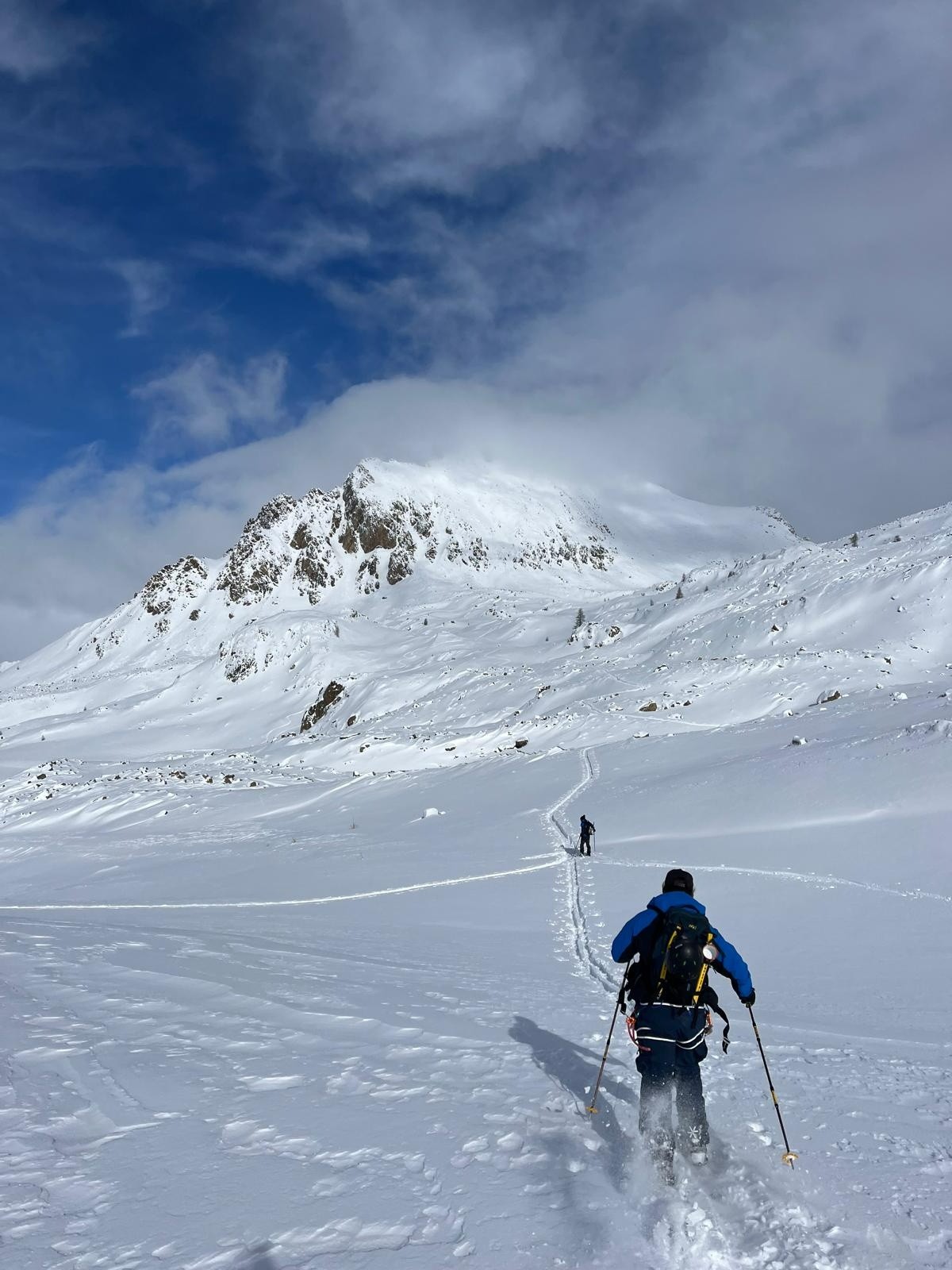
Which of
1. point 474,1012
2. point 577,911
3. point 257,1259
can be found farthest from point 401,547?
point 257,1259

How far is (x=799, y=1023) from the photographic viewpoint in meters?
7.20

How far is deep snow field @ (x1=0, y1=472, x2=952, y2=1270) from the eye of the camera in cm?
396

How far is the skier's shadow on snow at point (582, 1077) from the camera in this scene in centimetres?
491

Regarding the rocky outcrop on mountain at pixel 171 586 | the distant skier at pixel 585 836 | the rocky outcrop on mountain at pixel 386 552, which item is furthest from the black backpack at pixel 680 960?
the rocky outcrop on mountain at pixel 171 586

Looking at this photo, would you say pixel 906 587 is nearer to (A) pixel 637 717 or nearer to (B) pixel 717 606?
(B) pixel 717 606

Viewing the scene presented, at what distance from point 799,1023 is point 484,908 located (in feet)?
26.2

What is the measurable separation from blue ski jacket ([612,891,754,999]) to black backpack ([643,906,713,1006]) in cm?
7

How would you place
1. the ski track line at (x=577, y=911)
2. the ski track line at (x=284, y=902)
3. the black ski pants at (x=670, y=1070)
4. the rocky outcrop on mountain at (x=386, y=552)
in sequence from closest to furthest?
the black ski pants at (x=670, y=1070)
the ski track line at (x=577, y=911)
the ski track line at (x=284, y=902)
the rocky outcrop on mountain at (x=386, y=552)

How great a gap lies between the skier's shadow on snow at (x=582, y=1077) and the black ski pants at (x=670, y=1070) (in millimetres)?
250

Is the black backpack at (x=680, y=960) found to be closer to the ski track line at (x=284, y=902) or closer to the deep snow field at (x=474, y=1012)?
the deep snow field at (x=474, y=1012)

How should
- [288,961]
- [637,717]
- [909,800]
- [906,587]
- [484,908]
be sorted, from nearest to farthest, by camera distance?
[288,961] < [484,908] < [909,800] < [637,717] < [906,587]

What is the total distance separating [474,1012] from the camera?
763 cm

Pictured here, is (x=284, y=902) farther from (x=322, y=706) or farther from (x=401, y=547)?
(x=401, y=547)

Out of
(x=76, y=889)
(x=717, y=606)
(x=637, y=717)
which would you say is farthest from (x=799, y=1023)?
(x=717, y=606)
